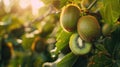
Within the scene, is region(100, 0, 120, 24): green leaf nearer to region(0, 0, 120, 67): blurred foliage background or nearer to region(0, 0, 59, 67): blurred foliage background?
region(0, 0, 120, 67): blurred foliage background

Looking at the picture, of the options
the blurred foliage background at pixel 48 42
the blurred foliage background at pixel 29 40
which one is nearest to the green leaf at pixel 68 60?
the blurred foliage background at pixel 48 42

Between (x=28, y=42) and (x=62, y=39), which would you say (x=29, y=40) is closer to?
(x=28, y=42)

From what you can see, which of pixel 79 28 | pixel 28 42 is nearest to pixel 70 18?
pixel 79 28

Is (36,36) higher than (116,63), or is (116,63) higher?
(36,36)

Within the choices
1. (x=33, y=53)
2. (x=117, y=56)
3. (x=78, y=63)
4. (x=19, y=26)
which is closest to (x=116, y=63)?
(x=117, y=56)

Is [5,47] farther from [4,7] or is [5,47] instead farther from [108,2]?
[108,2]

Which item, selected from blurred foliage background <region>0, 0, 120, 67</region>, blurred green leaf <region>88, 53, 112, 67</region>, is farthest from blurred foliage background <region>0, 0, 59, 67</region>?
blurred green leaf <region>88, 53, 112, 67</region>
